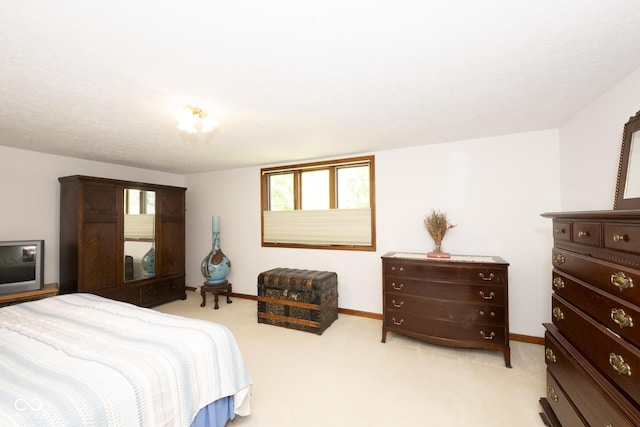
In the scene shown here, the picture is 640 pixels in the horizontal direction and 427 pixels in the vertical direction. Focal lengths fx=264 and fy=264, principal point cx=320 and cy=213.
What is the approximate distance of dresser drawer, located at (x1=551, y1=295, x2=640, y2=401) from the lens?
3.54ft

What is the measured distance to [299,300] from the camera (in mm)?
3391

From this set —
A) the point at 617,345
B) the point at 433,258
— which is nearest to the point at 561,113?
the point at 433,258

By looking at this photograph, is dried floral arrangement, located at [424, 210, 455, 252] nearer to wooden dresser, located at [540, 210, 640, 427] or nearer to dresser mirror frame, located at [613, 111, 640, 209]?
wooden dresser, located at [540, 210, 640, 427]

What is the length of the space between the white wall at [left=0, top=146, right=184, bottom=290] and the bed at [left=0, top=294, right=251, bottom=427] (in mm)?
1863

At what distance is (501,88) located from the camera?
1.93 metres

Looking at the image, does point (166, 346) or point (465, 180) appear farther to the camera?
point (465, 180)

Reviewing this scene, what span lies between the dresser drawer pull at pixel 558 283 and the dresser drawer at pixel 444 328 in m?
1.00

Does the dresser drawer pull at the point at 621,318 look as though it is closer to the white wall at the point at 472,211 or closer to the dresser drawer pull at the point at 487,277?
the dresser drawer pull at the point at 487,277

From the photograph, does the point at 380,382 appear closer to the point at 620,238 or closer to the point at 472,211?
the point at 620,238

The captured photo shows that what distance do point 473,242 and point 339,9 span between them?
2970 mm

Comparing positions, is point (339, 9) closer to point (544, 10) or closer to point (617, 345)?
point (544, 10)

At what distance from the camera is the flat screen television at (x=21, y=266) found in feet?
9.59

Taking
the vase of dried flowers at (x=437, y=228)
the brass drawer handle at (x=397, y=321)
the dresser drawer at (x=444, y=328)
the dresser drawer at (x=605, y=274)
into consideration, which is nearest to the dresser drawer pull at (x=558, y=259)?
the dresser drawer at (x=605, y=274)

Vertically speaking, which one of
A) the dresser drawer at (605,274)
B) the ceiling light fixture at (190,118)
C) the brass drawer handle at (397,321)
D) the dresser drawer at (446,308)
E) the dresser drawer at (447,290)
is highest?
the ceiling light fixture at (190,118)
